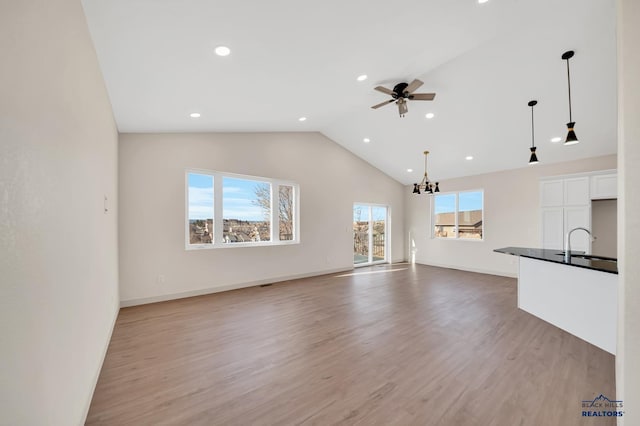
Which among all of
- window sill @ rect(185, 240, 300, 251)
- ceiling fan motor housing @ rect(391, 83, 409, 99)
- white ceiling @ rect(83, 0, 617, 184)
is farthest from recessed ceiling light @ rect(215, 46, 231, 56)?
window sill @ rect(185, 240, 300, 251)

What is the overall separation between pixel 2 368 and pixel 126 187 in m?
4.06

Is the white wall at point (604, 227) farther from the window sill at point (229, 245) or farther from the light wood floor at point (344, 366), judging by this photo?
the window sill at point (229, 245)

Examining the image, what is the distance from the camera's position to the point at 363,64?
3326mm

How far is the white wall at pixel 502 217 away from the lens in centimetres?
613

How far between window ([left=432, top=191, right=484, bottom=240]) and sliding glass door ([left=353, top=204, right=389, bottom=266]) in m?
1.54

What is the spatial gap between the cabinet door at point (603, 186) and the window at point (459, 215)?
2134mm

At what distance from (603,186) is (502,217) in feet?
6.11

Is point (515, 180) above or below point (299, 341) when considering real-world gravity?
above

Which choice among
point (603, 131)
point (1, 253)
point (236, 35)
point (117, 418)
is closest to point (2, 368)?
point (1, 253)

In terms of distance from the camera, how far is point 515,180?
21.4 feet

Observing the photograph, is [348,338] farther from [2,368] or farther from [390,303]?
[2,368]

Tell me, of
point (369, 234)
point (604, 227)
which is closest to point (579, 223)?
point (604, 227)

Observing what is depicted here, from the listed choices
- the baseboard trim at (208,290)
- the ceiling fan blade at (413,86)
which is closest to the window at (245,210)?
the baseboard trim at (208,290)

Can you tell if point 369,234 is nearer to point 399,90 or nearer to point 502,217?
point 502,217
